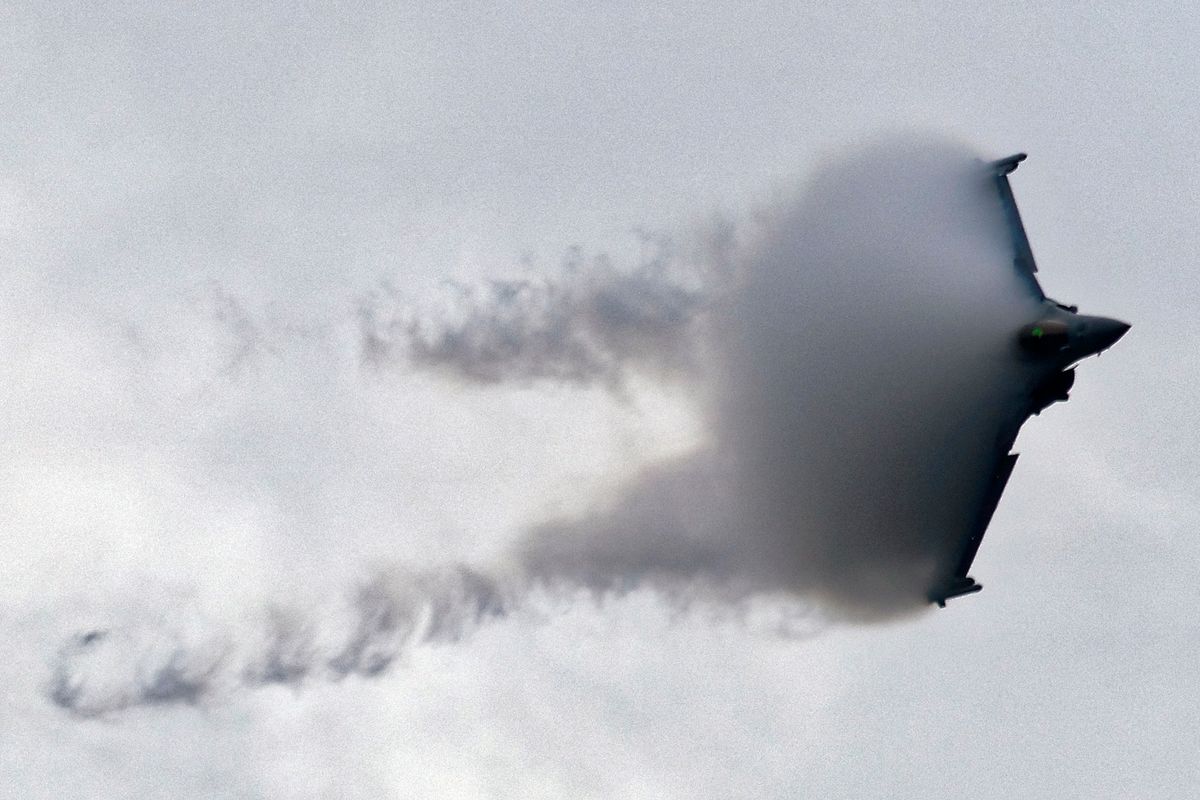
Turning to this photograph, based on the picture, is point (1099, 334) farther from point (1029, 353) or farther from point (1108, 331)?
point (1029, 353)

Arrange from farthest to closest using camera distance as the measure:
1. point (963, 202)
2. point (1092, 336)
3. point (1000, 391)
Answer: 1. point (963, 202)
2. point (1000, 391)
3. point (1092, 336)

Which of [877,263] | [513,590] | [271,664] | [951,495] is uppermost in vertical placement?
[877,263]

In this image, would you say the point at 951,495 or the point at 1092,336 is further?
the point at 951,495

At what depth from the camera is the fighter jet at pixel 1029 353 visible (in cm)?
7525

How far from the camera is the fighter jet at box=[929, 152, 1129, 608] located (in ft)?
247

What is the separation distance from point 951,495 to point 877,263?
16.1m

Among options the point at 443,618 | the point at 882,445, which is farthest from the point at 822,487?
the point at 443,618

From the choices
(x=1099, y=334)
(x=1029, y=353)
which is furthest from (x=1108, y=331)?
(x=1029, y=353)

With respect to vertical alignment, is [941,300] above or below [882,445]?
above

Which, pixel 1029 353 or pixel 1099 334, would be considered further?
pixel 1029 353

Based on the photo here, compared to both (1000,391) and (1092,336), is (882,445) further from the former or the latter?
(1092,336)

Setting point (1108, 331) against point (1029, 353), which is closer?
point (1108, 331)

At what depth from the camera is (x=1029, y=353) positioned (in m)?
77.0

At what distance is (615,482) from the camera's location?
88500 mm
